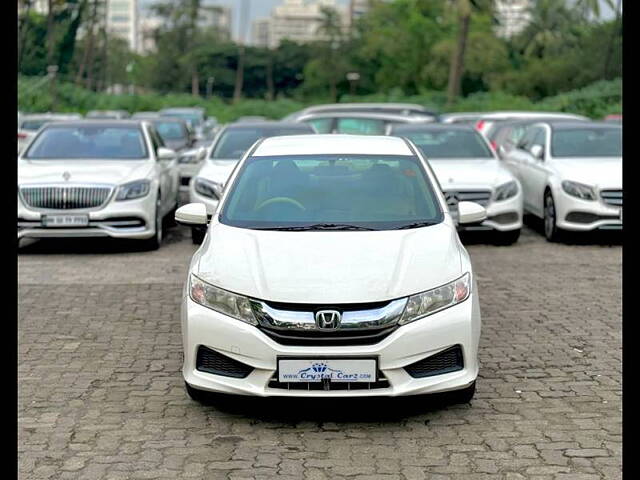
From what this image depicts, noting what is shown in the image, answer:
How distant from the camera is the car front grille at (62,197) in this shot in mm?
12008

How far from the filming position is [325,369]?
5.50 meters

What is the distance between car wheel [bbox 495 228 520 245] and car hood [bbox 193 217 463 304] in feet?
22.8

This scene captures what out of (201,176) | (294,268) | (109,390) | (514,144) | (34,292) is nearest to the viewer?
(294,268)

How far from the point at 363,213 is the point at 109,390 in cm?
194

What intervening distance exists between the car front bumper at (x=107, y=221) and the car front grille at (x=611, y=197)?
5484 mm

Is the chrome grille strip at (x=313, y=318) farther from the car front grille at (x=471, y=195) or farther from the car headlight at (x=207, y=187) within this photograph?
the car front grille at (x=471, y=195)

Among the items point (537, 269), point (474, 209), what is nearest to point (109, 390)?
point (474, 209)

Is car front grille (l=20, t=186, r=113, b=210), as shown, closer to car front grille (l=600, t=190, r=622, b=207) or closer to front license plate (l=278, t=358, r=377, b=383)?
car front grille (l=600, t=190, r=622, b=207)

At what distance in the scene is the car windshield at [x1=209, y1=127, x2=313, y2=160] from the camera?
46.5 ft

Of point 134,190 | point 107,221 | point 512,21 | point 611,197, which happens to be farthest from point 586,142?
point 512,21

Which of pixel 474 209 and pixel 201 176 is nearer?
pixel 474 209

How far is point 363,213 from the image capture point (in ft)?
22.1

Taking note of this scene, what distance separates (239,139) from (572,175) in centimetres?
447
